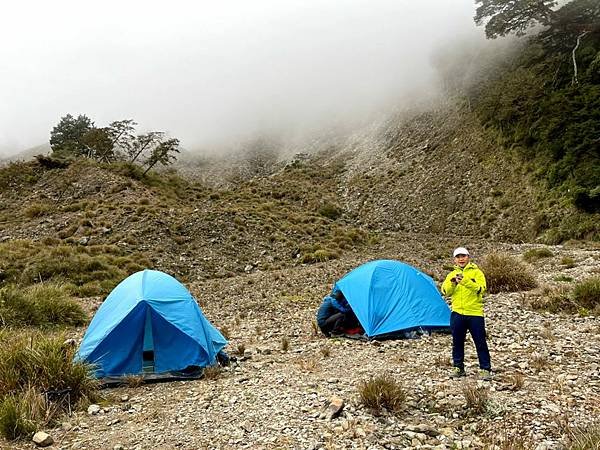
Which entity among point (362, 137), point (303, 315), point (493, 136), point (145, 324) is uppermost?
point (362, 137)

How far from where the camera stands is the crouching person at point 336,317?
11945 mm

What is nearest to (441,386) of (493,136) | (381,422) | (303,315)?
(381,422)

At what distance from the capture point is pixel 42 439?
20.8 ft

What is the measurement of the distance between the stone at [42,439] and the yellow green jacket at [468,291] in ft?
21.6

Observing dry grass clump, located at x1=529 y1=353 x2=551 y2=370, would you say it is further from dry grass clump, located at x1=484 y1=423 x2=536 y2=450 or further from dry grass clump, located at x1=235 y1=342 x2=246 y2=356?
dry grass clump, located at x1=235 y1=342 x2=246 y2=356

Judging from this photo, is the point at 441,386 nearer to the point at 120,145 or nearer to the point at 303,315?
the point at 303,315

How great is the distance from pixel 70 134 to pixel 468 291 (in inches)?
2887

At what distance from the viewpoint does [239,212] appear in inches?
1329

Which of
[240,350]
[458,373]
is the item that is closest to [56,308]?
[240,350]

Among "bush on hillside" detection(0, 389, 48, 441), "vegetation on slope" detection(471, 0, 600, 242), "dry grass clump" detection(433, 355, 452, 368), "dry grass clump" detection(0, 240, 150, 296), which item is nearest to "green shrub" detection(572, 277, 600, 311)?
"dry grass clump" detection(433, 355, 452, 368)

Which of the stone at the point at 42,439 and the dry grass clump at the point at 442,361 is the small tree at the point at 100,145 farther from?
the dry grass clump at the point at 442,361

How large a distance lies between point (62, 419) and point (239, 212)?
26.9m

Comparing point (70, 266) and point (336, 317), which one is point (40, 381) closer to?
point (336, 317)

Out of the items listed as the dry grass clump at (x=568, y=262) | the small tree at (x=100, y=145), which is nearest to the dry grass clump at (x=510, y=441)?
the dry grass clump at (x=568, y=262)
